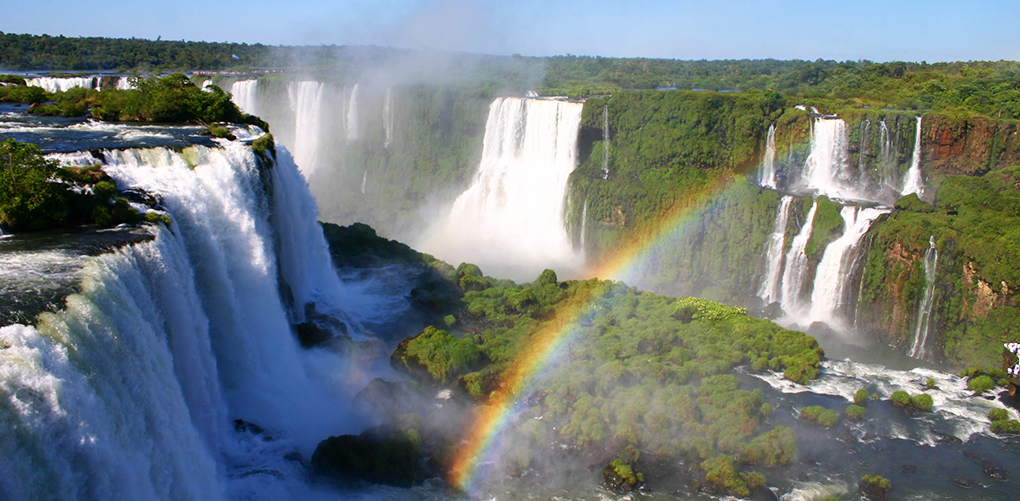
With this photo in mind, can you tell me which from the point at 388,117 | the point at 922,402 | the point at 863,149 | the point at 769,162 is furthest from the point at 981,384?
the point at 388,117

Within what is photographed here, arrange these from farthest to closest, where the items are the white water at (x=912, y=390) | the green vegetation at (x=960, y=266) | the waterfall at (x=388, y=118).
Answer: the waterfall at (x=388, y=118) → the green vegetation at (x=960, y=266) → the white water at (x=912, y=390)

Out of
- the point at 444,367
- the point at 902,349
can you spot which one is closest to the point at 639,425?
the point at 444,367

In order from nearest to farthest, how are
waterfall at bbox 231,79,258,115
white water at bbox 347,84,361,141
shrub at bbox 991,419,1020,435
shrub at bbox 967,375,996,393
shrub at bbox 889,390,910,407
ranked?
1. shrub at bbox 991,419,1020,435
2. shrub at bbox 889,390,910,407
3. shrub at bbox 967,375,996,393
4. white water at bbox 347,84,361,141
5. waterfall at bbox 231,79,258,115

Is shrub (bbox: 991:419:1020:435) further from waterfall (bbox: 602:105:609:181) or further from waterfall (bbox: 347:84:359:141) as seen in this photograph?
waterfall (bbox: 347:84:359:141)

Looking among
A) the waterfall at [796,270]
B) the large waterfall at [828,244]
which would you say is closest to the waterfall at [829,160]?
the large waterfall at [828,244]

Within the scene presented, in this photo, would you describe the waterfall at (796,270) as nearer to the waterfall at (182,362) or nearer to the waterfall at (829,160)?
the waterfall at (829,160)

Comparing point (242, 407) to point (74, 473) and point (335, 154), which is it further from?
point (335, 154)

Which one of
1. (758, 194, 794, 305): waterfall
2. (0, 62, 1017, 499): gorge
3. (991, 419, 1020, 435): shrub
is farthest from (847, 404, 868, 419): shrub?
(758, 194, 794, 305): waterfall
